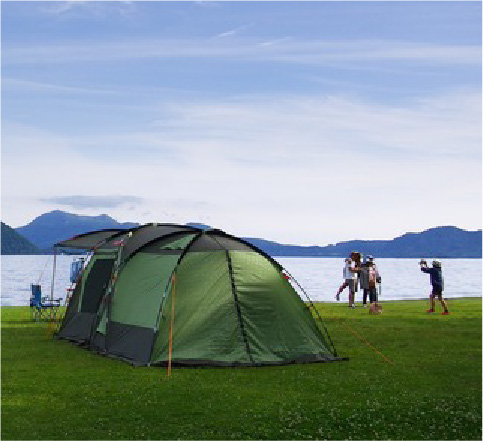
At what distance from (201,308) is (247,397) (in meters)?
4.09

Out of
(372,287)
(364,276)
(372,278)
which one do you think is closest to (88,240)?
(372,287)

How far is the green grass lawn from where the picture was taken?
1142cm

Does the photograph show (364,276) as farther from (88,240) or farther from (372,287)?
(88,240)

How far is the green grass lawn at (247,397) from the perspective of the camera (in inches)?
450

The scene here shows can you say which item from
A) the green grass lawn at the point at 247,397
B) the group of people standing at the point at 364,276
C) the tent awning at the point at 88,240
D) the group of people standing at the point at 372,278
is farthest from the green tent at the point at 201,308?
the group of people standing at the point at 364,276

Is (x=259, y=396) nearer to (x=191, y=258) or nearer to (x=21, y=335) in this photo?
(x=191, y=258)

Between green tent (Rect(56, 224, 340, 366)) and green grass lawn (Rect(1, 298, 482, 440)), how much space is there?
0.53 metres

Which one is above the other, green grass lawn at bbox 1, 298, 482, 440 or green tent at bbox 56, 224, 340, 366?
green tent at bbox 56, 224, 340, 366

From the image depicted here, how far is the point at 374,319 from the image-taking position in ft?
97.0

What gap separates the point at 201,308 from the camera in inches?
686

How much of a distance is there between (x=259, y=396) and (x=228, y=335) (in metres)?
3.52

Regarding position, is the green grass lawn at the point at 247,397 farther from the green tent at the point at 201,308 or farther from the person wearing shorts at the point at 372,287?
the person wearing shorts at the point at 372,287

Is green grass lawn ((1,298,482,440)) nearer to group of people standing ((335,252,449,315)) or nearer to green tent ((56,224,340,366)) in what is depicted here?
green tent ((56,224,340,366))

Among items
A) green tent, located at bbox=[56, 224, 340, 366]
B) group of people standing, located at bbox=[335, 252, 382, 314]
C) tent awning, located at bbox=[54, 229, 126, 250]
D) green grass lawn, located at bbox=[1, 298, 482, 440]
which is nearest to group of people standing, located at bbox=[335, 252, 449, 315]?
group of people standing, located at bbox=[335, 252, 382, 314]
